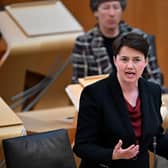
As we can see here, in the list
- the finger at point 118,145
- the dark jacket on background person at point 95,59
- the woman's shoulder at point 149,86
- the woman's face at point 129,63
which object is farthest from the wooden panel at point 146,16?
the finger at point 118,145

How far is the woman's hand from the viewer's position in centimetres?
228

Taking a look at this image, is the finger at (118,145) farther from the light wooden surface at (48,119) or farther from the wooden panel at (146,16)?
the wooden panel at (146,16)

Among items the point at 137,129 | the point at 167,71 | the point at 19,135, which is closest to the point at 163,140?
the point at 137,129

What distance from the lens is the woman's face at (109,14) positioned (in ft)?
12.4

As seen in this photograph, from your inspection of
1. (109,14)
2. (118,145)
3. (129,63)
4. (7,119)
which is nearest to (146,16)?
(109,14)

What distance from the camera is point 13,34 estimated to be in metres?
4.34

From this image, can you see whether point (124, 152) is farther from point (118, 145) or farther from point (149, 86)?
point (149, 86)

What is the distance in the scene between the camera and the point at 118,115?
2393mm

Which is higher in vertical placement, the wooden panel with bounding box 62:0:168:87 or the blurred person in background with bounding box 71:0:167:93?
the blurred person in background with bounding box 71:0:167:93

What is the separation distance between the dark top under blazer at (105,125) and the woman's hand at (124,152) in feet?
0.09

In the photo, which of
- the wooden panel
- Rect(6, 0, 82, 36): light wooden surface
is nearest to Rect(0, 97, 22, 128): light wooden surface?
Rect(6, 0, 82, 36): light wooden surface

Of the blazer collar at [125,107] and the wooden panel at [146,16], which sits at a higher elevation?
the blazer collar at [125,107]

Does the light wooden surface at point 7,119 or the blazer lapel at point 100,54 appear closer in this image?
the light wooden surface at point 7,119

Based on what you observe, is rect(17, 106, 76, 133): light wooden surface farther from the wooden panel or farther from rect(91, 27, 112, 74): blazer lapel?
the wooden panel
